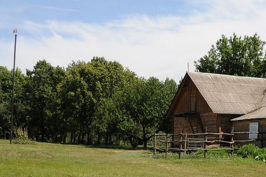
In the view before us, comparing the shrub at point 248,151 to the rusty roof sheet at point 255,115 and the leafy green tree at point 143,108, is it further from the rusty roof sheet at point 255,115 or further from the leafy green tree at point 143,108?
the leafy green tree at point 143,108

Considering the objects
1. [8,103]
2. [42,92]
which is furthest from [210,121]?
[8,103]

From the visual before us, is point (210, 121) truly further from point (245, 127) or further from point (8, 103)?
point (8, 103)

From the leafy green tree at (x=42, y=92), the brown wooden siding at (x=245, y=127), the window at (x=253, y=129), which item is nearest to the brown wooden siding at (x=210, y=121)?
the brown wooden siding at (x=245, y=127)

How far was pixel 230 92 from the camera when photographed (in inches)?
1431

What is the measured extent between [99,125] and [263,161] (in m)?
29.9

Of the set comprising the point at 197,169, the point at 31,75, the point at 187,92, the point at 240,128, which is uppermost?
the point at 31,75

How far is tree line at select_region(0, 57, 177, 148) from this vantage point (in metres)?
48.2

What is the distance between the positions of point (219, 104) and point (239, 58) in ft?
80.1

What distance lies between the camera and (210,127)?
3500 centimetres

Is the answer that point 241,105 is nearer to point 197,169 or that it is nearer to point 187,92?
point 187,92

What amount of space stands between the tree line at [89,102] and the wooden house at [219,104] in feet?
24.5

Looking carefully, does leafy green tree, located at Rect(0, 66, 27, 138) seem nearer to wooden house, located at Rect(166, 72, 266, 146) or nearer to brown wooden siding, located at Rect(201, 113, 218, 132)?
wooden house, located at Rect(166, 72, 266, 146)

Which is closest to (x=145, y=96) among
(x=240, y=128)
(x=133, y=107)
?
(x=133, y=107)

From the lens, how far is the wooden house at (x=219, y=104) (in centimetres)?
3325
